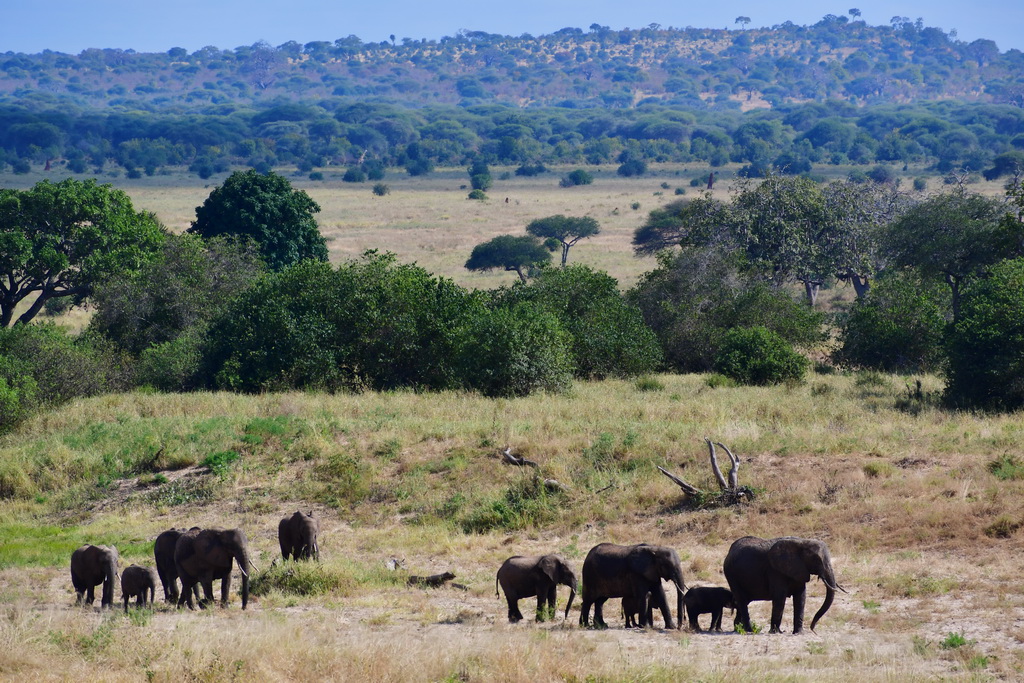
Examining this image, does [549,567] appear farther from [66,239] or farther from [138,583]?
[66,239]

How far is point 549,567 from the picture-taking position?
1214 centimetres

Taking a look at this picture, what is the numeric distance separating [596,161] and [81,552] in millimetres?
119302

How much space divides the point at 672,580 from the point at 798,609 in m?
1.34

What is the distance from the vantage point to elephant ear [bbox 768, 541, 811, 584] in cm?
1152

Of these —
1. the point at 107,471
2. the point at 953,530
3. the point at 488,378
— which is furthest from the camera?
the point at 488,378

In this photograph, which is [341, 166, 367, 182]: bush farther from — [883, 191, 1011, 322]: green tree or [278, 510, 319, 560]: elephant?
[278, 510, 319, 560]: elephant

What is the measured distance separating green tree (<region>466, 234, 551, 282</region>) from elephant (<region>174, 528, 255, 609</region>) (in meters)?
40.4

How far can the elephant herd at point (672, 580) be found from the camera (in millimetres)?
11562

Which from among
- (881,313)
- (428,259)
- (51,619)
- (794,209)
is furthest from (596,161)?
(51,619)

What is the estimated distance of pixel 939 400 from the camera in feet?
80.8

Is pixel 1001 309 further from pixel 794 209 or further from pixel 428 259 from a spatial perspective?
pixel 428 259

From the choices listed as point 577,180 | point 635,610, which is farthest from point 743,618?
point 577,180

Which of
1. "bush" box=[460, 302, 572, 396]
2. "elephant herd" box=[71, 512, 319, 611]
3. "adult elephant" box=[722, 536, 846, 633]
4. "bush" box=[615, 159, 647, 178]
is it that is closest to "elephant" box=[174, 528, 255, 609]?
"elephant herd" box=[71, 512, 319, 611]

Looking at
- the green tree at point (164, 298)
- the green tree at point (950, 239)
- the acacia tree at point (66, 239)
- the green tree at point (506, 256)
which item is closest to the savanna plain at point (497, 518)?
the green tree at point (164, 298)
